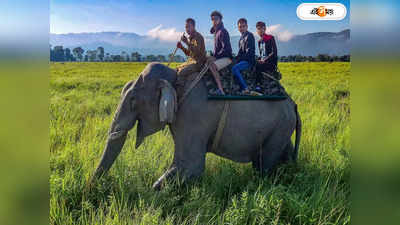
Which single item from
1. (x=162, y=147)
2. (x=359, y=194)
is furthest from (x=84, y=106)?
(x=359, y=194)

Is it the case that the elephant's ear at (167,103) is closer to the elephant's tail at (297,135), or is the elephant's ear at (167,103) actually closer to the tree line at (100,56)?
the tree line at (100,56)

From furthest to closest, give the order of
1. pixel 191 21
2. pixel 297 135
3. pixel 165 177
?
pixel 297 135, pixel 165 177, pixel 191 21

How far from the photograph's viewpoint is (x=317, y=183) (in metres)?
1.99

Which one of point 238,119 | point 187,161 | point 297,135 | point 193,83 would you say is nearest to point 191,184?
point 187,161

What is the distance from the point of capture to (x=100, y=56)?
6.88 feet

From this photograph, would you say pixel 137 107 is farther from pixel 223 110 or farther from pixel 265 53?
pixel 265 53

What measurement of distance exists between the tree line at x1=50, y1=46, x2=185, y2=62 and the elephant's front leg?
520 millimetres

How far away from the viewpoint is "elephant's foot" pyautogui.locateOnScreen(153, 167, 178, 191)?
1935 mm

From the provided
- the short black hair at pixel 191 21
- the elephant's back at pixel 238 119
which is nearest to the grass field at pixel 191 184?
the elephant's back at pixel 238 119

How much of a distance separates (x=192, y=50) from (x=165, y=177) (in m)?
0.80

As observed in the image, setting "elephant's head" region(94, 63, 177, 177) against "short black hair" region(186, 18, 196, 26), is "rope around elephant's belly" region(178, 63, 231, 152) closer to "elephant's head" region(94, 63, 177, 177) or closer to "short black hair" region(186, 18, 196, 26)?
"elephant's head" region(94, 63, 177, 177)

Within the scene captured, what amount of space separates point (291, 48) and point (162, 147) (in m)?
1.08

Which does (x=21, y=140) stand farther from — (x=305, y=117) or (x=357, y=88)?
(x=305, y=117)

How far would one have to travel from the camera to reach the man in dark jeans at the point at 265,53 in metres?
1.90
